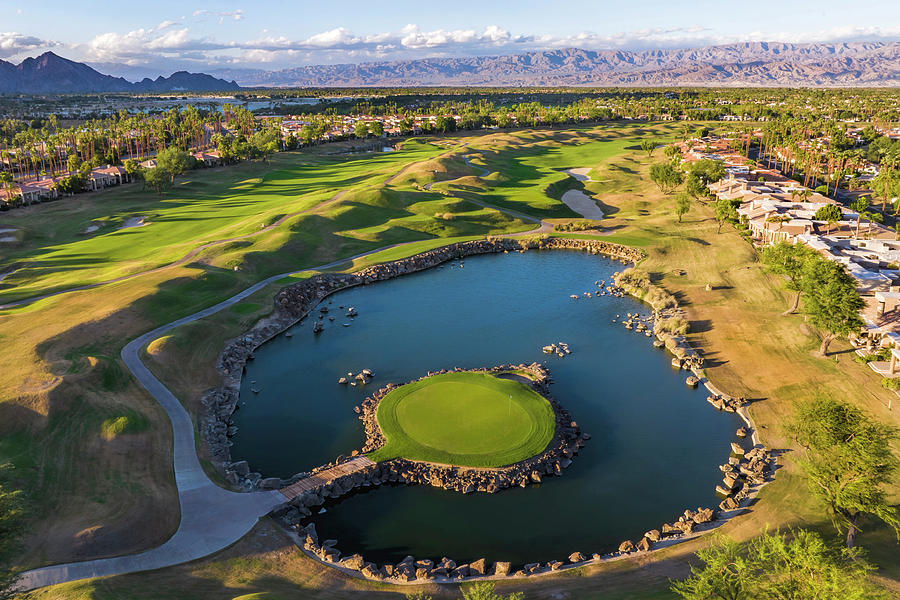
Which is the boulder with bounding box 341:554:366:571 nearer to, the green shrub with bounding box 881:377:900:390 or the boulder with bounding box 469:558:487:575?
the boulder with bounding box 469:558:487:575

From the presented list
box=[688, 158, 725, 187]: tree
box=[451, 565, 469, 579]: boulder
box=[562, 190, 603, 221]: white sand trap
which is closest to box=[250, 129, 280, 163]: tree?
box=[562, 190, 603, 221]: white sand trap

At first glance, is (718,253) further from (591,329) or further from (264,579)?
(264,579)

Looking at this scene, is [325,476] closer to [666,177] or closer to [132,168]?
[666,177]

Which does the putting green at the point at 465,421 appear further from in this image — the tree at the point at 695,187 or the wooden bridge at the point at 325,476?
the tree at the point at 695,187

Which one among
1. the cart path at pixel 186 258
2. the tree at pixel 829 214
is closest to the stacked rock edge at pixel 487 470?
the cart path at pixel 186 258

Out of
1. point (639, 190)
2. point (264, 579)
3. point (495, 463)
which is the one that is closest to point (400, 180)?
point (639, 190)

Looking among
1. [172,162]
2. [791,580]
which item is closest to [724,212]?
[791,580]

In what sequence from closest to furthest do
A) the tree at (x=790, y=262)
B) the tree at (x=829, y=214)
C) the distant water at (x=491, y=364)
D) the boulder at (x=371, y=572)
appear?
the boulder at (x=371, y=572) < the distant water at (x=491, y=364) < the tree at (x=790, y=262) < the tree at (x=829, y=214)
